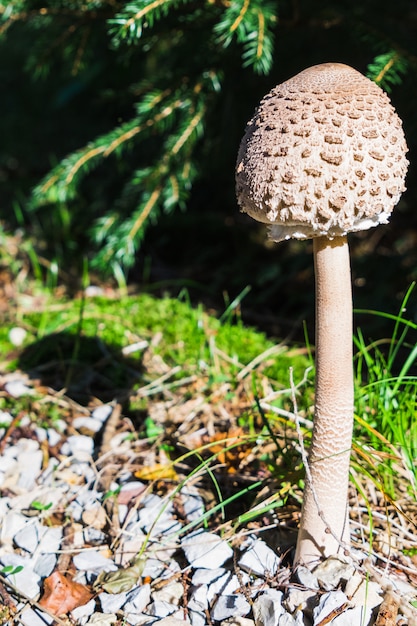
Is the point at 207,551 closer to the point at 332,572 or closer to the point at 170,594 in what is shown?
the point at 170,594

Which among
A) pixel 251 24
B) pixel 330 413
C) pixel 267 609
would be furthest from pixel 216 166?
pixel 267 609

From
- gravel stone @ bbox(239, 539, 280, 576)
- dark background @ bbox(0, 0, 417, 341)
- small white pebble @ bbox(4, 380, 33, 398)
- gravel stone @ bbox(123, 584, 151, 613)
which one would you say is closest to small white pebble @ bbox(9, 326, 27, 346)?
small white pebble @ bbox(4, 380, 33, 398)

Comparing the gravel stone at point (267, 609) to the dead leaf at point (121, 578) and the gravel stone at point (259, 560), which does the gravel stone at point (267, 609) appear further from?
the dead leaf at point (121, 578)

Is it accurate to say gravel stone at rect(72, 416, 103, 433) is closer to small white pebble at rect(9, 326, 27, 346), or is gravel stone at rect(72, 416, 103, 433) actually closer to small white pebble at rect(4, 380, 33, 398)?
small white pebble at rect(4, 380, 33, 398)

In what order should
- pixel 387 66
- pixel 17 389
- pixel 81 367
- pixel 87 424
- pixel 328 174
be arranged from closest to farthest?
pixel 328 174
pixel 387 66
pixel 87 424
pixel 17 389
pixel 81 367

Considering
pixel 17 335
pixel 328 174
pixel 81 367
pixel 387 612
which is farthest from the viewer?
pixel 17 335

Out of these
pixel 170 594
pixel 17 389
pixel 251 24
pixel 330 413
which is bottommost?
pixel 170 594

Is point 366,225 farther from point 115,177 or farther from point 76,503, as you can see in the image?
point 115,177
